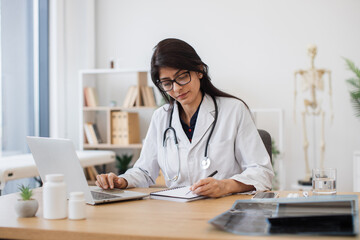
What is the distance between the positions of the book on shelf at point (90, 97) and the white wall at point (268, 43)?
0.54 meters

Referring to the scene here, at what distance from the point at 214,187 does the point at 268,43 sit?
3308 millimetres

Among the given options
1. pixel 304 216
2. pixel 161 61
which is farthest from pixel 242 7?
pixel 304 216

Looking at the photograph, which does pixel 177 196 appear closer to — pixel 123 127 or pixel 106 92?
pixel 123 127

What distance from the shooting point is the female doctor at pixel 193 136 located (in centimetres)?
185

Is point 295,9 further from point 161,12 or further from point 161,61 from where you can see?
point 161,61

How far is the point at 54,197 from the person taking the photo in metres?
1.23

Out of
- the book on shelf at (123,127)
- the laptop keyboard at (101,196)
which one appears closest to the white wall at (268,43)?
the book on shelf at (123,127)

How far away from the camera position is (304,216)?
3.43 ft

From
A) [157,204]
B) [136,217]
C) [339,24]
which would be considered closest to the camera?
[136,217]

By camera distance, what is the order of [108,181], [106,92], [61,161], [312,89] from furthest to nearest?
[106,92] → [312,89] → [108,181] → [61,161]

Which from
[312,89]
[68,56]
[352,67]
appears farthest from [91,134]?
[352,67]

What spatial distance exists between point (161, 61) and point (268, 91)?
9.58 ft

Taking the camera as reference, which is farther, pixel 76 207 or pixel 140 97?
pixel 140 97

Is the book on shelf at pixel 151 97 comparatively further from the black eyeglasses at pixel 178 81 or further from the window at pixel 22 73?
the black eyeglasses at pixel 178 81
